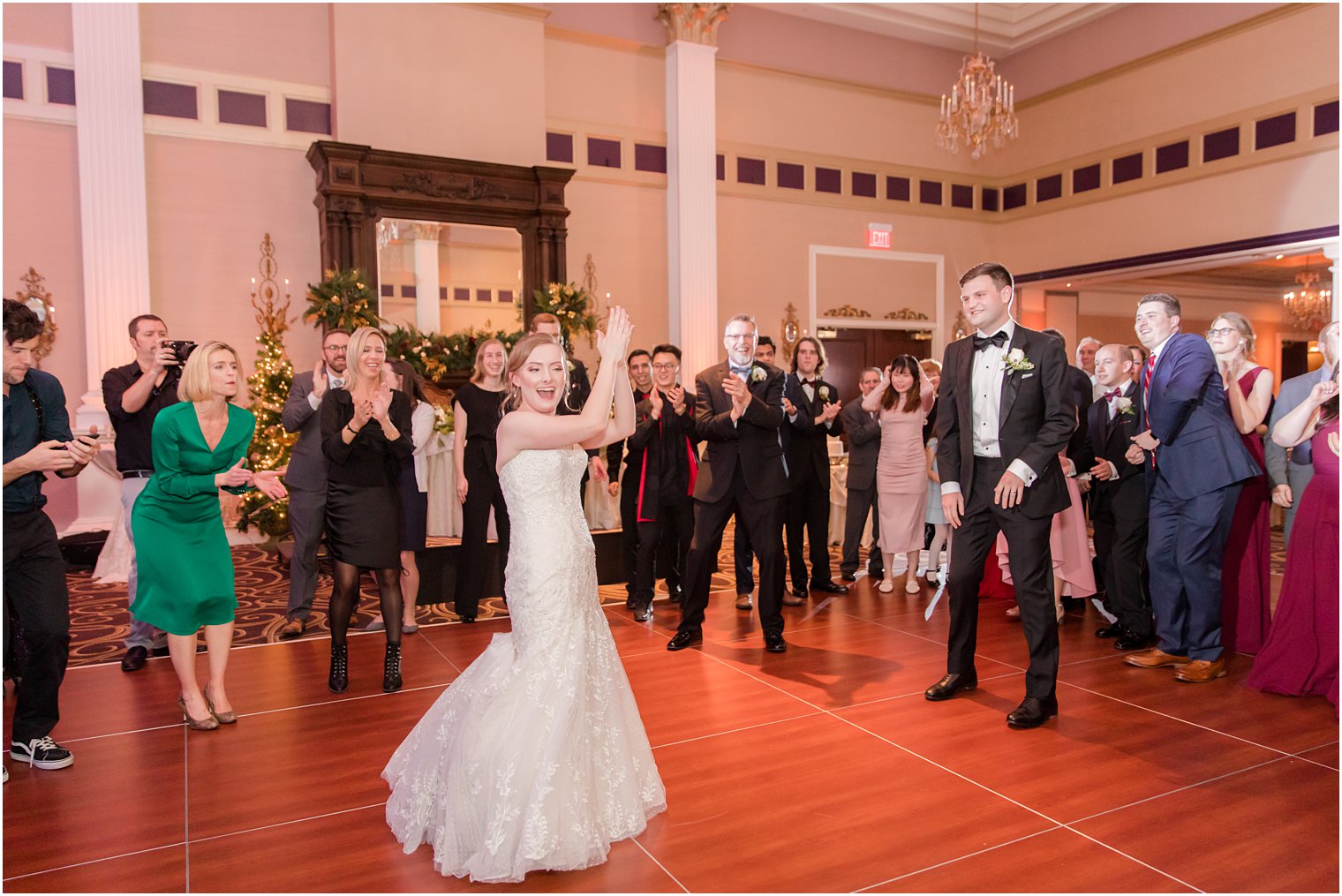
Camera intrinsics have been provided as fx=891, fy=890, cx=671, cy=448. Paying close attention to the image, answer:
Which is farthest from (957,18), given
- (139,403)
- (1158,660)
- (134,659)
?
(134,659)

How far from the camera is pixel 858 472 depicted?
6320 mm

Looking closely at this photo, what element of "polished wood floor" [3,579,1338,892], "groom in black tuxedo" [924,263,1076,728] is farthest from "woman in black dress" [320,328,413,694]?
"groom in black tuxedo" [924,263,1076,728]

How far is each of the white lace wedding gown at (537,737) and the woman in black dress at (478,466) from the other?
7.70 ft

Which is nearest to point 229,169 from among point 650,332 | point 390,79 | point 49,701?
point 390,79

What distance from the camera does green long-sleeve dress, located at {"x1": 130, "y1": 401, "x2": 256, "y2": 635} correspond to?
134 inches

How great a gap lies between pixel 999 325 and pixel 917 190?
9476 millimetres

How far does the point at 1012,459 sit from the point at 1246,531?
1.72 metres

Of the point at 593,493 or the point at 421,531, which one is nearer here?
the point at 421,531

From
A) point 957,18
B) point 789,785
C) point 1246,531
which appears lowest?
point 789,785

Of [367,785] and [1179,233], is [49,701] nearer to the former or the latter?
[367,785]

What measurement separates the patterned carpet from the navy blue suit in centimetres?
229

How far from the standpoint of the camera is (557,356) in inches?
109

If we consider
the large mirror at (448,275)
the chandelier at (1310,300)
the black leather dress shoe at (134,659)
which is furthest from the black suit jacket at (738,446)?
the chandelier at (1310,300)

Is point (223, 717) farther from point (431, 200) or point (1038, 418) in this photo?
point (431, 200)
